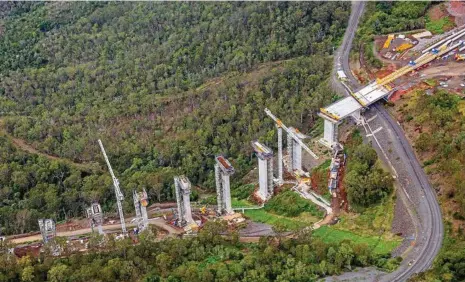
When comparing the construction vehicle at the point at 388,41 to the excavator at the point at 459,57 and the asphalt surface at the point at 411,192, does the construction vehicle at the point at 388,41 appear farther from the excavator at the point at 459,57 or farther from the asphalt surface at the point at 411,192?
the excavator at the point at 459,57

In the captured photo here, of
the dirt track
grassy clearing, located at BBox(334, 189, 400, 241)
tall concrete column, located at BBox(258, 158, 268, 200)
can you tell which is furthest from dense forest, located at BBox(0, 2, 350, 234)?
grassy clearing, located at BBox(334, 189, 400, 241)

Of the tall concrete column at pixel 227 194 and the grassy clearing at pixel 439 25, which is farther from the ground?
the grassy clearing at pixel 439 25

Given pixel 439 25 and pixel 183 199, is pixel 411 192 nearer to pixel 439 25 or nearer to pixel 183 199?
pixel 183 199

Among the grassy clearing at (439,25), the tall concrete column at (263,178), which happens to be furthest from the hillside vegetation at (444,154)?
the grassy clearing at (439,25)

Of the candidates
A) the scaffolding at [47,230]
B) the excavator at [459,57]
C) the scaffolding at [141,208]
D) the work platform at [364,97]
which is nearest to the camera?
the scaffolding at [47,230]

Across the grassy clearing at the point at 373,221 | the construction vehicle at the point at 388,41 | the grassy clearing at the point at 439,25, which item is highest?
the grassy clearing at the point at 439,25

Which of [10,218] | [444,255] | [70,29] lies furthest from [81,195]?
[70,29]

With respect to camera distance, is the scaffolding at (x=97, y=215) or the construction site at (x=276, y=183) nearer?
the scaffolding at (x=97, y=215)
